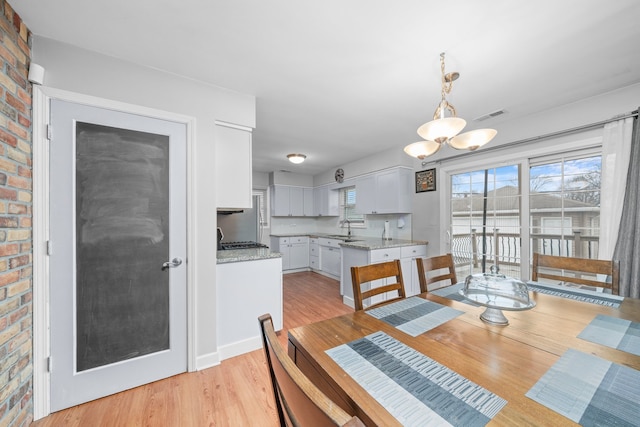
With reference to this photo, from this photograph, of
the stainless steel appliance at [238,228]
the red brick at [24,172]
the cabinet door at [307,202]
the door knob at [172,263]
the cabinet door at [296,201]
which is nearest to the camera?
the red brick at [24,172]

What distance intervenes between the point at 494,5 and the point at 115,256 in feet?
9.23

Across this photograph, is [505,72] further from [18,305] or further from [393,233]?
[18,305]

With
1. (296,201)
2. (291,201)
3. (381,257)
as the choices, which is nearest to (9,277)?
(381,257)

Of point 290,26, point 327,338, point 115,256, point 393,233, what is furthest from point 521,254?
point 115,256

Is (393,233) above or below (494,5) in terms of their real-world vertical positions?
below

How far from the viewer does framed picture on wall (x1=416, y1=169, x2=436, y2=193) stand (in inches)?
146

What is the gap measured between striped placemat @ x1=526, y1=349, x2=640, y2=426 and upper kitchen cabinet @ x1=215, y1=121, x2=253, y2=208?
217 centimetres

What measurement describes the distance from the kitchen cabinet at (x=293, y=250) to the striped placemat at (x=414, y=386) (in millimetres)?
4644

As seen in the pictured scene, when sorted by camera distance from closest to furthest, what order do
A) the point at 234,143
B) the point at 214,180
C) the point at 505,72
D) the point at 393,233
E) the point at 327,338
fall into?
the point at 327,338
the point at 505,72
the point at 214,180
the point at 234,143
the point at 393,233

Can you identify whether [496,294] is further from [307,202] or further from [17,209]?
[307,202]

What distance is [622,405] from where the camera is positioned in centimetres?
67

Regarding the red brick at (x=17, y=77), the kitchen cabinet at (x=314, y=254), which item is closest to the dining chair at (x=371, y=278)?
the red brick at (x=17, y=77)

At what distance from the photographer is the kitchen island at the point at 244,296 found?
2.17 metres

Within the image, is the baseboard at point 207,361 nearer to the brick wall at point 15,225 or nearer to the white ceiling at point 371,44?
the brick wall at point 15,225
